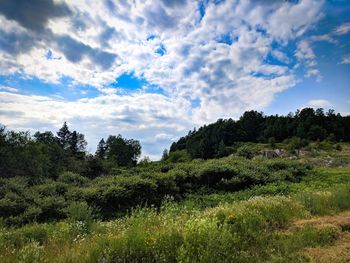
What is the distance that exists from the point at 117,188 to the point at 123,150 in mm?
71455

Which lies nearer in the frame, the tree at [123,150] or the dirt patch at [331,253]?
the dirt patch at [331,253]

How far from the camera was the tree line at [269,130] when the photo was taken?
316ft

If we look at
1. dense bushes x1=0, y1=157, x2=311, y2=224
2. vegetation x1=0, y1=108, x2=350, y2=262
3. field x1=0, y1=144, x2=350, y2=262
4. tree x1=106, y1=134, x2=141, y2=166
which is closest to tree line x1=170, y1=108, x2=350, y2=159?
tree x1=106, y1=134, x2=141, y2=166

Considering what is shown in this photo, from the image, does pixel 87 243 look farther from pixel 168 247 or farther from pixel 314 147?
pixel 314 147

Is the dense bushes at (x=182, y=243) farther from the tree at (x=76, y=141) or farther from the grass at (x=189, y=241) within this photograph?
the tree at (x=76, y=141)

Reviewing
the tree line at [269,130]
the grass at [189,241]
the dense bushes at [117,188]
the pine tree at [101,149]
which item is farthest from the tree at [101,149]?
the grass at [189,241]

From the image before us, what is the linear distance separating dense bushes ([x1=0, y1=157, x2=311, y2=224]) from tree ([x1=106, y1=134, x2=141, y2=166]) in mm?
58257

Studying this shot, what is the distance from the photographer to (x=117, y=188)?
72.3 ft

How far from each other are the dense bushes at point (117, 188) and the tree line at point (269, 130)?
56.0 meters

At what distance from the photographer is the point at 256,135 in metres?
113

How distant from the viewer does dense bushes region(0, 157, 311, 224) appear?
726 inches

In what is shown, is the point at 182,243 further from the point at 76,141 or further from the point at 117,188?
the point at 76,141

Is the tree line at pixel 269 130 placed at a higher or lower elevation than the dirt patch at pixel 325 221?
higher

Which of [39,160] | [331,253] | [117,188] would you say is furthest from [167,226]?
[39,160]
